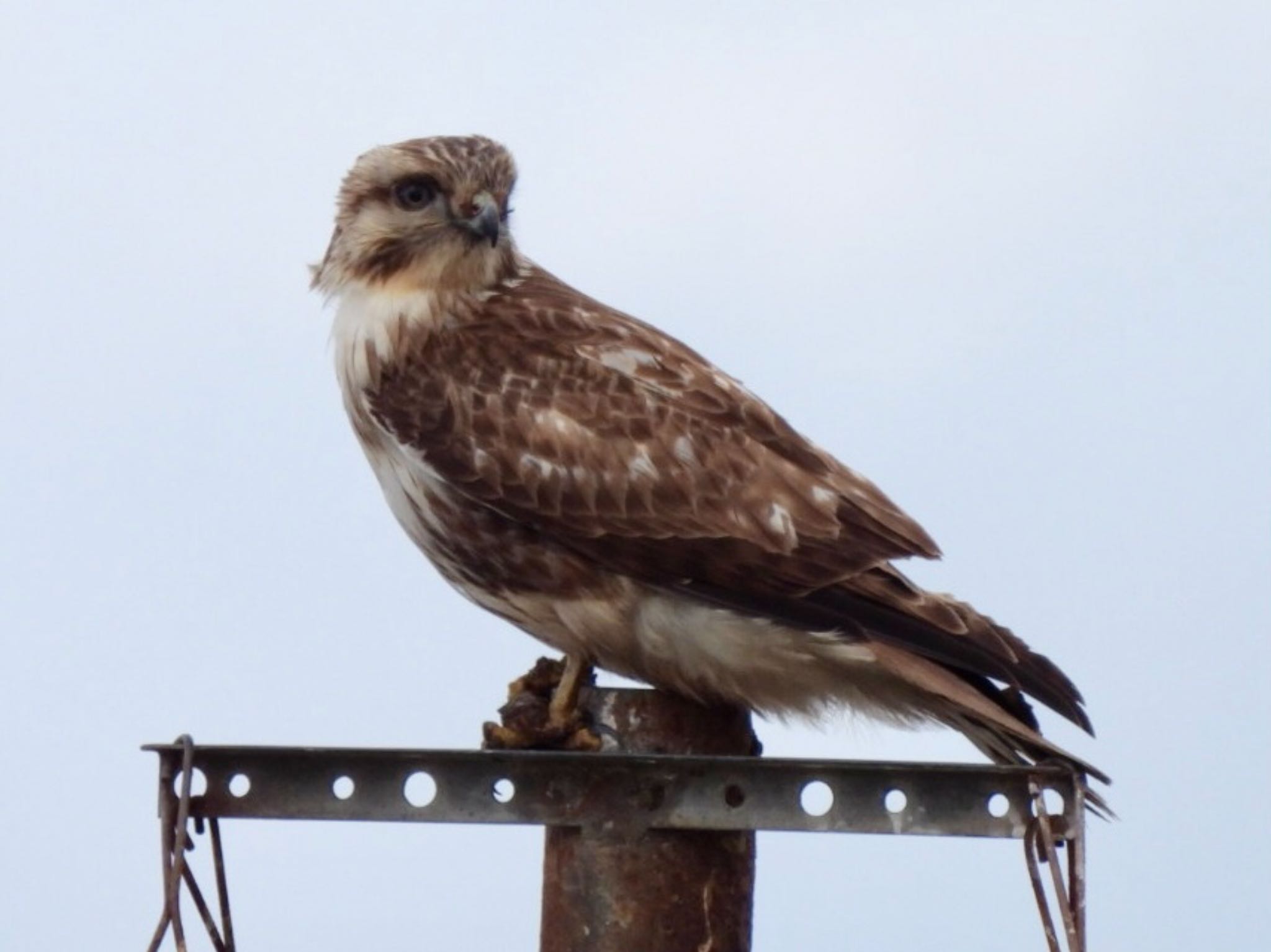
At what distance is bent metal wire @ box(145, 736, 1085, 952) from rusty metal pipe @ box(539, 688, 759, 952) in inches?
1.5

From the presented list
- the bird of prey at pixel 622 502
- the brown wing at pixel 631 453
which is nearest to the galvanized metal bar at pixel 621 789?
the bird of prey at pixel 622 502

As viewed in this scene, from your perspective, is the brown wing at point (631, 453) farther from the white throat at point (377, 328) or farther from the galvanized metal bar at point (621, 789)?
the galvanized metal bar at point (621, 789)

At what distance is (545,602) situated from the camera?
300 inches

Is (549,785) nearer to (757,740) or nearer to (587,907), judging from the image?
(587,907)

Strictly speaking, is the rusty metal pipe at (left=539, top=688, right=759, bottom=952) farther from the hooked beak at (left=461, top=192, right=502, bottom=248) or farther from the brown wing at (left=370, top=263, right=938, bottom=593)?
the hooked beak at (left=461, top=192, right=502, bottom=248)

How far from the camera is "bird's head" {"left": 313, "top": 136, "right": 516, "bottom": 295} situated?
27.5 ft

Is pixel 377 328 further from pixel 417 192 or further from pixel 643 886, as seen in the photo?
pixel 643 886

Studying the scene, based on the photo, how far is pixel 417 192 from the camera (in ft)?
28.2

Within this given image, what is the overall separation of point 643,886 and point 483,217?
293 cm

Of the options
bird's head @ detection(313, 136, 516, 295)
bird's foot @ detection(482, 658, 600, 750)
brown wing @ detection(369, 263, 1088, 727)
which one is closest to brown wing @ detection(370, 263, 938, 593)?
brown wing @ detection(369, 263, 1088, 727)

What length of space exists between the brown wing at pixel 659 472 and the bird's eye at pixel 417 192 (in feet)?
1.69

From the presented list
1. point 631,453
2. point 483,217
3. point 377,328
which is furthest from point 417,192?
point 631,453

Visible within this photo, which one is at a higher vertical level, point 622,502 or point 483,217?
point 483,217

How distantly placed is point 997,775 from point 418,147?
3718 millimetres
